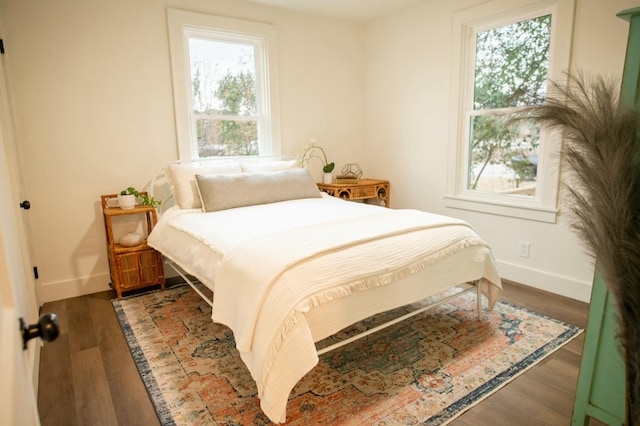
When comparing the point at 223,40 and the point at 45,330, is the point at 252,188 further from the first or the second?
the point at 45,330

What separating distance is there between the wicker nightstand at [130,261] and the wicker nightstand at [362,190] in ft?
5.88

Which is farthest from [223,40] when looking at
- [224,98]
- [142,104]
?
[142,104]

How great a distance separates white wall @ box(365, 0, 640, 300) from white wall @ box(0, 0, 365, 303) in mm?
1586

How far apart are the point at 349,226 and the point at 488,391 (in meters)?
1.13

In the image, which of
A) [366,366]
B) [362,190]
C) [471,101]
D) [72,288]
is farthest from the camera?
[362,190]

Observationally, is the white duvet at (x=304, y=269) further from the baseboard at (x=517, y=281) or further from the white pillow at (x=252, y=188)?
the baseboard at (x=517, y=281)

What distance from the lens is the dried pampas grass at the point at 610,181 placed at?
1.15 meters

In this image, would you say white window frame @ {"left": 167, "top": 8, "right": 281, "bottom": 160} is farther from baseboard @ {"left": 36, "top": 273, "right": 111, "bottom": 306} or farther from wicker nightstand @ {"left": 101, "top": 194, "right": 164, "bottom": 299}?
baseboard @ {"left": 36, "top": 273, "right": 111, "bottom": 306}

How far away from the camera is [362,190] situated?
4.20 m

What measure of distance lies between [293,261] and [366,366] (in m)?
0.84

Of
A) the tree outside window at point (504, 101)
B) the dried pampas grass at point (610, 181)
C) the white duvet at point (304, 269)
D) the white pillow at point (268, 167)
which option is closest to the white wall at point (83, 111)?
the white pillow at point (268, 167)

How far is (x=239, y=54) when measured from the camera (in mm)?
3861

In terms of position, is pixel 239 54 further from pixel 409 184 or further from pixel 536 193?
pixel 536 193

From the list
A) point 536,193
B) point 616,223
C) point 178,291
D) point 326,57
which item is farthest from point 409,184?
point 616,223
